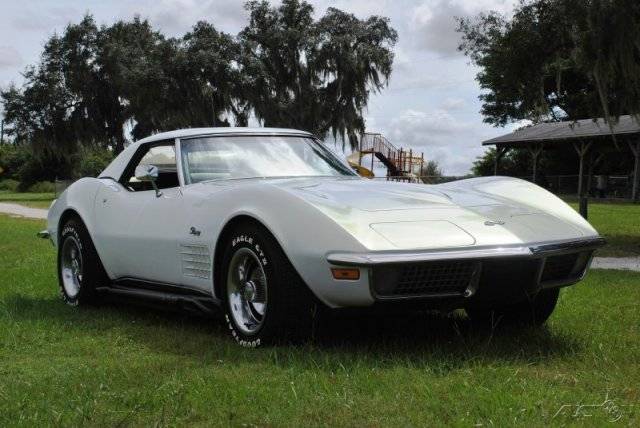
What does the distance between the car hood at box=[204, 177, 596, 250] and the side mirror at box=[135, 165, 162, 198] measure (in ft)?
2.98

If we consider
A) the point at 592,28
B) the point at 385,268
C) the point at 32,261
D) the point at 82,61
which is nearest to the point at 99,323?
the point at 385,268

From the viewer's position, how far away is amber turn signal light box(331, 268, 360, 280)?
394 centimetres

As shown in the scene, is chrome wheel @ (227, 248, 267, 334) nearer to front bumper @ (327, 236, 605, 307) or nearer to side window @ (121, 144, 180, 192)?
front bumper @ (327, 236, 605, 307)

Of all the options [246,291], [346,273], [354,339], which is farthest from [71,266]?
[346,273]

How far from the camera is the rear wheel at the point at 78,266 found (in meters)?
6.18

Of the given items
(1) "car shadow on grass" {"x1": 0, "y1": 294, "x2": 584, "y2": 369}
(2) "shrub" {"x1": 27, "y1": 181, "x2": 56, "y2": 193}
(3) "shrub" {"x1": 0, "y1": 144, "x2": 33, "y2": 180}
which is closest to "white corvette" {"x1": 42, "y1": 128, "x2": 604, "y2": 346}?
(1) "car shadow on grass" {"x1": 0, "y1": 294, "x2": 584, "y2": 369}

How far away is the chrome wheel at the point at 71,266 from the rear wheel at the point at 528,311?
10.6 ft

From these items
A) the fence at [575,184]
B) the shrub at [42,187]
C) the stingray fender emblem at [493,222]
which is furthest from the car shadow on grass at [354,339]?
the shrub at [42,187]

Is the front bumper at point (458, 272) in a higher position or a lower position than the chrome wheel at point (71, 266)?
higher

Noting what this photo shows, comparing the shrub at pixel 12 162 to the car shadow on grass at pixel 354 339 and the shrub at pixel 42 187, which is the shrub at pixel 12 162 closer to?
the shrub at pixel 42 187

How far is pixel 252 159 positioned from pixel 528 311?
2.14 m

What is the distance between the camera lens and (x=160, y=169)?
19.2 feet

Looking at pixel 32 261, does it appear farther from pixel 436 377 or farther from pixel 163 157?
pixel 436 377

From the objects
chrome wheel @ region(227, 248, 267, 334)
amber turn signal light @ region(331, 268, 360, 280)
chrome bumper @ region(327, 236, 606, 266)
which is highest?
chrome bumper @ region(327, 236, 606, 266)
